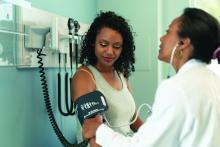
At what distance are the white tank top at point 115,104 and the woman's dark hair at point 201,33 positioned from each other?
1.67 feet

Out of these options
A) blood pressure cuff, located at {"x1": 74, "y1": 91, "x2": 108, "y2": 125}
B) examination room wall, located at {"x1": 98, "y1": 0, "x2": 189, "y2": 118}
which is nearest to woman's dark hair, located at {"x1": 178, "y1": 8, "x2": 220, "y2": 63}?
blood pressure cuff, located at {"x1": 74, "y1": 91, "x2": 108, "y2": 125}

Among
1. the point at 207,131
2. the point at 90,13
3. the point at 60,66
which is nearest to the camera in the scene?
the point at 207,131

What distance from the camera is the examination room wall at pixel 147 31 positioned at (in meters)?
2.26

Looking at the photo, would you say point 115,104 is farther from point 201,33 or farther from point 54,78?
point 201,33

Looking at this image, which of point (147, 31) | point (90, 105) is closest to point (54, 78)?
point (90, 105)

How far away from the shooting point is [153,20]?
7.43ft

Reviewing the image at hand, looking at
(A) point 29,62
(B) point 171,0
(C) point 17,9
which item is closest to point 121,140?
(A) point 29,62

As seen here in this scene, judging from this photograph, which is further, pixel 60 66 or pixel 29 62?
pixel 60 66

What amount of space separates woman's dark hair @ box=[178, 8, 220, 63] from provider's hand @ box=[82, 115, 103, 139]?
46cm

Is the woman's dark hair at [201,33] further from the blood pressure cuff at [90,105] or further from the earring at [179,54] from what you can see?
the blood pressure cuff at [90,105]

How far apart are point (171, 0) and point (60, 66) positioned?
1051mm

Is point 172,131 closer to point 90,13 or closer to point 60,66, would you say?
point 60,66

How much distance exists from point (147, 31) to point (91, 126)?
3.98 ft

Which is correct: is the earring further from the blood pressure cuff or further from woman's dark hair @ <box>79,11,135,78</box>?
woman's dark hair @ <box>79,11,135,78</box>
